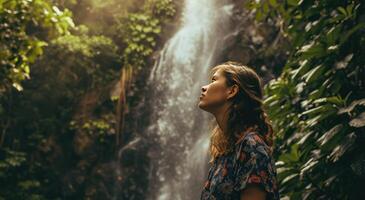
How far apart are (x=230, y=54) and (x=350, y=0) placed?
8.36 meters

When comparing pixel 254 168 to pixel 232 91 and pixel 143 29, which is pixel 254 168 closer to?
pixel 232 91

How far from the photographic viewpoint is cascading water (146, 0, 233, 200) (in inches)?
417

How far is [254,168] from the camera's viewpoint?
193 centimetres

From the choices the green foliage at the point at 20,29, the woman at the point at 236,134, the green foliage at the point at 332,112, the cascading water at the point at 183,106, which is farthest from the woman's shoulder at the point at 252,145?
the cascading water at the point at 183,106

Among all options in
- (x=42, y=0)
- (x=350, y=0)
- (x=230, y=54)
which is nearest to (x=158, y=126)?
(x=230, y=54)

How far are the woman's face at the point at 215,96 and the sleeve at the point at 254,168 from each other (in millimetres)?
294

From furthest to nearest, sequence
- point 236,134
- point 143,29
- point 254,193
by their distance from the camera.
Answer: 1. point 143,29
2. point 236,134
3. point 254,193

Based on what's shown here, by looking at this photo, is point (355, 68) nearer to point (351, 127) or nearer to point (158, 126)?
point (351, 127)

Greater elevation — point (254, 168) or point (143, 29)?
point (143, 29)

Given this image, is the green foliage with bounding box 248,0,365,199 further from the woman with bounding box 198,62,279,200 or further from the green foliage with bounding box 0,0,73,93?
the green foliage with bounding box 0,0,73,93

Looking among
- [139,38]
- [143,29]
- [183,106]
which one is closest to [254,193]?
[183,106]

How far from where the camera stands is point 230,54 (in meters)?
11.5

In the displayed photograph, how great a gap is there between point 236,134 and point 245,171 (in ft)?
0.93

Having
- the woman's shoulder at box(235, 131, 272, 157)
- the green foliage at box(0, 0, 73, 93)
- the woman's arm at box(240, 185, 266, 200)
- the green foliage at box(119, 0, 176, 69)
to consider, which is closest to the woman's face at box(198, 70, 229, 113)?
the woman's shoulder at box(235, 131, 272, 157)
